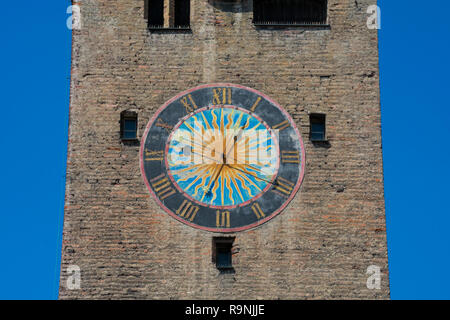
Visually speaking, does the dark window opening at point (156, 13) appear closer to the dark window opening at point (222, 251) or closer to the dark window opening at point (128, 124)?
the dark window opening at point (128, 124)

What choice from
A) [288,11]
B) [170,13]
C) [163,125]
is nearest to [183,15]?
[170,13]

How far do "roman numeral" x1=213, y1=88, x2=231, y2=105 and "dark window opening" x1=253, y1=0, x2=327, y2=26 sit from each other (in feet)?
6.38

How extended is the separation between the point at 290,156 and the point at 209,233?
2226mm

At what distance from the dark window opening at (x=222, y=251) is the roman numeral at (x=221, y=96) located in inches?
112

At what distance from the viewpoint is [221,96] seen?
115ft

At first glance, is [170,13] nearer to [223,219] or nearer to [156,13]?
[156,13]

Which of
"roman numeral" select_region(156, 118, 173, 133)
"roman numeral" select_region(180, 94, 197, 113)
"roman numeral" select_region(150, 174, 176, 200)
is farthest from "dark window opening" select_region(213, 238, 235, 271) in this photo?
"roman numeral" select_region(180, 94, 197, 113)

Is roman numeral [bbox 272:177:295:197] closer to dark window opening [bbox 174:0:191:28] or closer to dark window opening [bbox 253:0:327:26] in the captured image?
dark window opening [bbox 253:0:327:26]

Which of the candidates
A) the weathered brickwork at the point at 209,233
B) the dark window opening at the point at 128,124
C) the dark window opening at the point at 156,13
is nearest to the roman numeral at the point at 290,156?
the weathered brickwork at the point at 209,233

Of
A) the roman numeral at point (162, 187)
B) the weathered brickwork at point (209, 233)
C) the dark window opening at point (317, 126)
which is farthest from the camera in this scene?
the dark window opening at point (317, 126)

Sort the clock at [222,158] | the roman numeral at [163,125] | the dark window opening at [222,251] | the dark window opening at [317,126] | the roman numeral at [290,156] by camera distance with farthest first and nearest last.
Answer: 1. the dark window opening at [317,126]
2. the roman numeral at [163,125]
3. the roman numeral at [290,156]
4. the clock at [222,158]
5. the dark window opening at [222,251]

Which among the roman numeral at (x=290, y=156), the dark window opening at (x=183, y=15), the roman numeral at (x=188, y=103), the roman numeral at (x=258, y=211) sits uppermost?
the dark window opening at (x=183, y=15)

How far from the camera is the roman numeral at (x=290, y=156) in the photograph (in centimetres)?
3459
